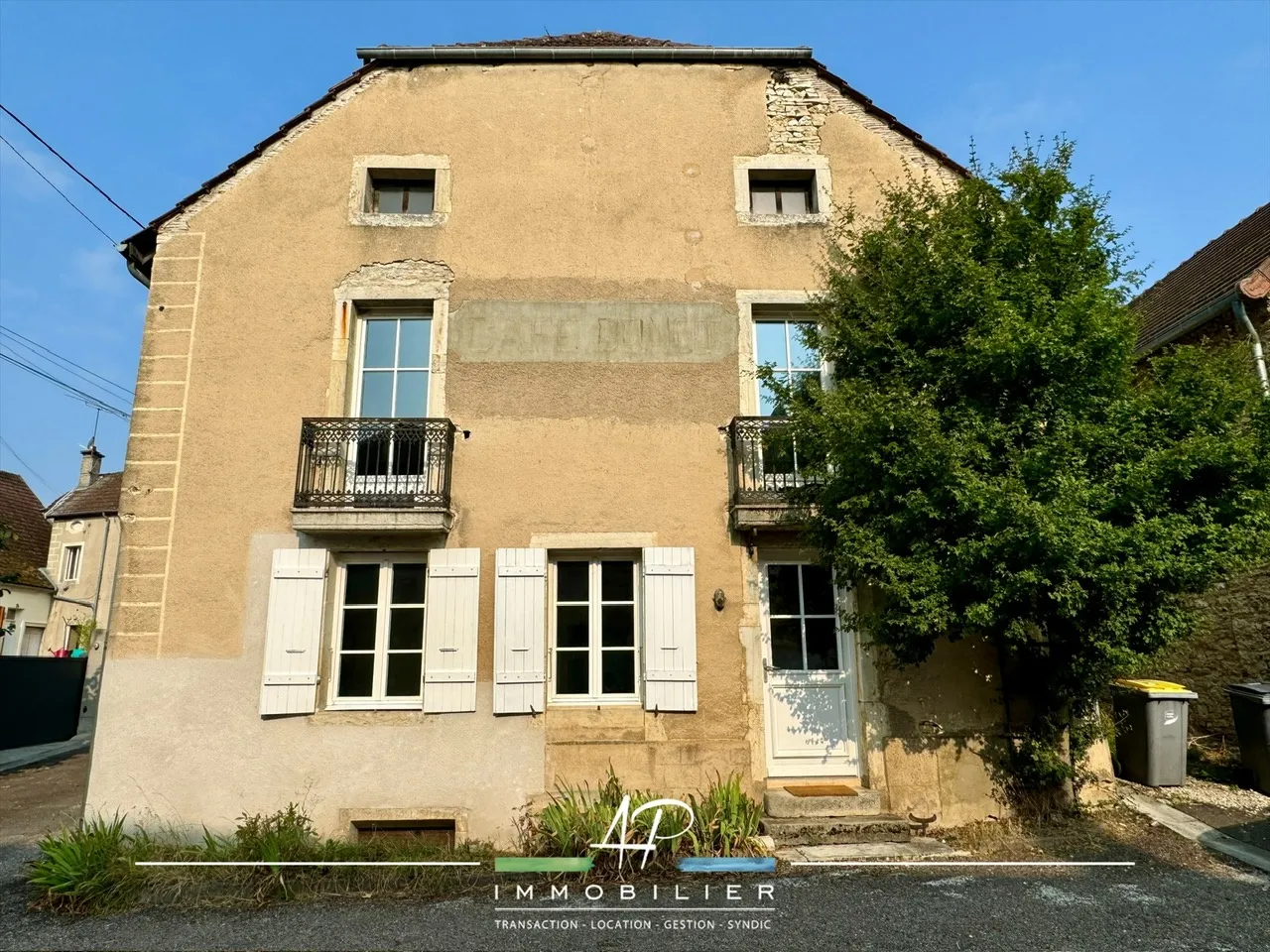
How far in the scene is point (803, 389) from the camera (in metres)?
6.86

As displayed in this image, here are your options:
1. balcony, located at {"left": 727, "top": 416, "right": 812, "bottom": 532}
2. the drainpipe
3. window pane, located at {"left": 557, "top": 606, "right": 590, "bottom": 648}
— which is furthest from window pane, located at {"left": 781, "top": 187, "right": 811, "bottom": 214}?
the drainpipe

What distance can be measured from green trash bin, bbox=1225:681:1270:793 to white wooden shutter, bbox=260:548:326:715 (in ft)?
27.5

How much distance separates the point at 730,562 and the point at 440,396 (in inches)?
125

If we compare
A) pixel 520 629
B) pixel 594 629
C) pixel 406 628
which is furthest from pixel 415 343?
pixel 594 629

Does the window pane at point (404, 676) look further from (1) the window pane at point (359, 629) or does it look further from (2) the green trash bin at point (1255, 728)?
(2) the green trash bin at point (1255, 728)

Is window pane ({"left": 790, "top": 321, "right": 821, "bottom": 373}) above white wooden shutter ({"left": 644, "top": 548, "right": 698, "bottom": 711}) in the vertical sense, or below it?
above

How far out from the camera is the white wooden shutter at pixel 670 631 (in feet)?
21.7

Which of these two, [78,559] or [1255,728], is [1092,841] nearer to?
[1255,728]

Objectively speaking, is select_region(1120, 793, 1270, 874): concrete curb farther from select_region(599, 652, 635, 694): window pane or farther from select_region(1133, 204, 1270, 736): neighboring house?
select_region(599, 652, 635, 694): window pane

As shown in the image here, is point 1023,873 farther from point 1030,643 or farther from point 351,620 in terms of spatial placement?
point 351,620

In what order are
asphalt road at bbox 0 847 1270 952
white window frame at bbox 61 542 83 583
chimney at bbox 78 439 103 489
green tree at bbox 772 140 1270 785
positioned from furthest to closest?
chimney at bbox 78 439 103 489, white window frame at bbox 61 542 83 583, green tree at bbox 772 140 1270 785, asphalt road at bbox 0 847 1270 952

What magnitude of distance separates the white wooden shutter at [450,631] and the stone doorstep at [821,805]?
267cm

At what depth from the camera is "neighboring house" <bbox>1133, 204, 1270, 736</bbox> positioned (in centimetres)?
848

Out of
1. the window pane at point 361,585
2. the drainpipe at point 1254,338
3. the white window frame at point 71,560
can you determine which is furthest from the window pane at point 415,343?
the white window frame at point 71,560
